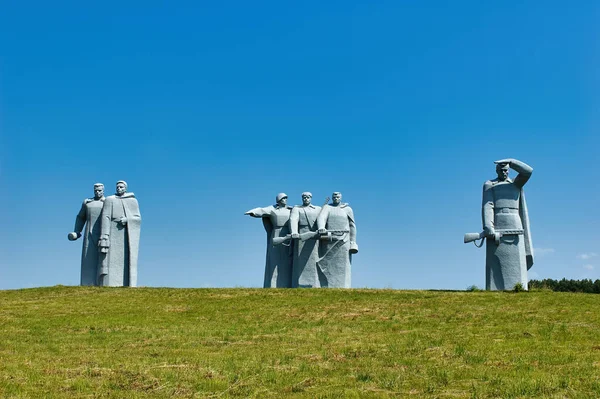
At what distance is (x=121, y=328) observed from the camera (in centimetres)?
1633

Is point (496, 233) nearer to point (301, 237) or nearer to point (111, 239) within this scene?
point (301, 237)

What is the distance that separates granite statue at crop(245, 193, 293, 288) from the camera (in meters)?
27.8

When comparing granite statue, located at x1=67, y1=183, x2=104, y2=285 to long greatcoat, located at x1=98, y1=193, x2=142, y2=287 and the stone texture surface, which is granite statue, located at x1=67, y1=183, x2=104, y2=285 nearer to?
long greatcoat, located at x1=98, y1=193, x2=142, y2=287

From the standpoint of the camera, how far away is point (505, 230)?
2336 cm

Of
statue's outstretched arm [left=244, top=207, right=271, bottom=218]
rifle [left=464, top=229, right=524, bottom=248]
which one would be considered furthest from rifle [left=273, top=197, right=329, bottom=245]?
rifle [left=464, top=229, right=524, bottom=248]

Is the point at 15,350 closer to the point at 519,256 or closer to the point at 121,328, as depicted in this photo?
the point at 121,328

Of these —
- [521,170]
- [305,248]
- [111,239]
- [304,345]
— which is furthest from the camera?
[305,248]

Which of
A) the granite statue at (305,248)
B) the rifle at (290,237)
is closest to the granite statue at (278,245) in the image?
the rifle at (290,237)

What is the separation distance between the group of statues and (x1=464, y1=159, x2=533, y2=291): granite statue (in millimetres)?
5249

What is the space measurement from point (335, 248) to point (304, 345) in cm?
1373

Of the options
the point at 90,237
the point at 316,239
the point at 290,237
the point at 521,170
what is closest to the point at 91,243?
the point at 90,237

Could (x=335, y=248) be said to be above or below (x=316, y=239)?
below

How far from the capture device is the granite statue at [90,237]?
87.4ft

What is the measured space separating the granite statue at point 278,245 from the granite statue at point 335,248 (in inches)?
58.1
